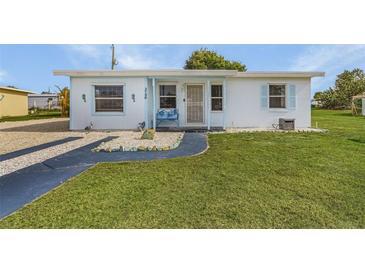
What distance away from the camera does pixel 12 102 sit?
1000 inches

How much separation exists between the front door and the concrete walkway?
4.83 metres

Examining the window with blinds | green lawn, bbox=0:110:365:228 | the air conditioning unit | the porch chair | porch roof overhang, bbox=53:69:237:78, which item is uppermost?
porch roof overhang, bbox=53:69:237:78

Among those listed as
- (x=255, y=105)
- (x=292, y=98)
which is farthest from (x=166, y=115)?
(x=292, y=98)

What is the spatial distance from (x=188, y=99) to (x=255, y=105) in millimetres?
3497

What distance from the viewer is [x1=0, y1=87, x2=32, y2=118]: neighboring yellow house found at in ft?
78.9

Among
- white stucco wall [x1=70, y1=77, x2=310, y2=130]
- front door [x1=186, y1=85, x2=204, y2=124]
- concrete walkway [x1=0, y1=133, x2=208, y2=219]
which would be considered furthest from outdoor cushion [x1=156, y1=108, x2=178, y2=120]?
concrete walkway [x1=0, y1=133, x2=208, y2=219]

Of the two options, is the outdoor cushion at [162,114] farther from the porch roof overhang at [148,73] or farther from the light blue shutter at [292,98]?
the light blue shutter at [292,98]

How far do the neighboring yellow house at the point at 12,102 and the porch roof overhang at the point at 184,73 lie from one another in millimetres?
17546

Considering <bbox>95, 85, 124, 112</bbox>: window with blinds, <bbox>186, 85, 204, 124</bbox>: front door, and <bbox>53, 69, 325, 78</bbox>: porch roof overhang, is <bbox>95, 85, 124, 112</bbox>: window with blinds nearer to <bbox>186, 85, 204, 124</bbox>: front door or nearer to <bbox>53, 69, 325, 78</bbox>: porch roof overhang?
<bbox>53, 69, 325, 78</bbox>: porch roof overhang

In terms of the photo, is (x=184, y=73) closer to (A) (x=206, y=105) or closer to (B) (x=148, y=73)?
(B) (x=148, y=73)
